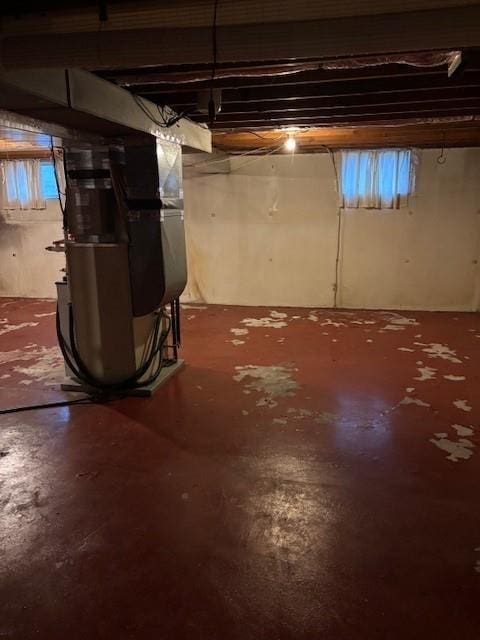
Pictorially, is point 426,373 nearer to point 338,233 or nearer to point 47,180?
point 338,233

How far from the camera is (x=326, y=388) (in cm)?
368

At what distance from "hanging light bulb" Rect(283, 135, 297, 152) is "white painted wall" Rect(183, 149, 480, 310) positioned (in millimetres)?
205

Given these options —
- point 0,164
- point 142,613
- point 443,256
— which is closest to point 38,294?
point 0,164

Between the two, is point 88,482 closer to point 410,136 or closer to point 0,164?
point 410,136

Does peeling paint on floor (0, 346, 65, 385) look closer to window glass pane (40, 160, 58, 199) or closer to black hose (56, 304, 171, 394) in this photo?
black hose (56, 304, 171, 394)

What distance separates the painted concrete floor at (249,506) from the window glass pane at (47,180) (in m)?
3.70

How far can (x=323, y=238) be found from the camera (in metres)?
6.30

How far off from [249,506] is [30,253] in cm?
632

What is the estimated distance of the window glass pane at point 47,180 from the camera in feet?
22.4

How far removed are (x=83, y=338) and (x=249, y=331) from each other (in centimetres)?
222

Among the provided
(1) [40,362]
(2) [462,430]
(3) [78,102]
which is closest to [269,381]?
(2) [462,430]

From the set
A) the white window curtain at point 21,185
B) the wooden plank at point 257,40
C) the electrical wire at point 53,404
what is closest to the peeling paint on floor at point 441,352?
the electrical wire at point 53,404

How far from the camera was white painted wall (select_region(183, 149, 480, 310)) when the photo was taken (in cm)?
595

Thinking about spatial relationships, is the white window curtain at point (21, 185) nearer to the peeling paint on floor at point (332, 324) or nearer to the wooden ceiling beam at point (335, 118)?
the wooden ceiling beam at point (335, 118)
